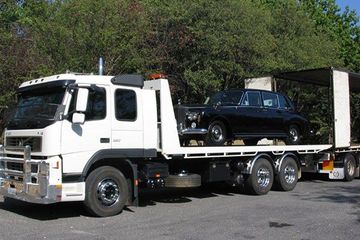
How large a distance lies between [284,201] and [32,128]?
6.14 meters

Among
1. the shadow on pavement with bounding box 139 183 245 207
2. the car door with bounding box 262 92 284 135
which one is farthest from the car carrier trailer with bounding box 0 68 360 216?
the car door with bounding box 262 92 284 135

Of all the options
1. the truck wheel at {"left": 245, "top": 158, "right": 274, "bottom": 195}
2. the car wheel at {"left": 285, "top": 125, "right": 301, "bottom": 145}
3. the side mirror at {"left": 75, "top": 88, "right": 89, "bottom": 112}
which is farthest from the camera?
the car wheel at {"left": 285, "top": 125, "right": 301, "bottom": 145}

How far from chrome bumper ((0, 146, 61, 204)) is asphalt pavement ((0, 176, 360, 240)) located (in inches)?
19.3

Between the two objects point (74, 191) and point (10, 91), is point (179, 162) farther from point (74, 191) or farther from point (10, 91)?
point (10, 91)

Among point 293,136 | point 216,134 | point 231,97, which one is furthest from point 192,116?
point 293,136

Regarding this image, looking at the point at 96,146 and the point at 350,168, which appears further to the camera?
the point at 350,168

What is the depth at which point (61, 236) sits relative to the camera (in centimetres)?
843

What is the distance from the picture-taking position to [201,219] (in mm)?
9992

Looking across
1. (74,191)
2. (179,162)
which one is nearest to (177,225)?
(74,191)

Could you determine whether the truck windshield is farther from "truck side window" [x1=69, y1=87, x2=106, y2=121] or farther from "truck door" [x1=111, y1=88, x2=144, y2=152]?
"truck door" [x1=111, y1=88, x2=144, y2=152]

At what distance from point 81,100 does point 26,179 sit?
1812 mm

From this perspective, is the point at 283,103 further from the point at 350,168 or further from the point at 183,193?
the point at 183,193

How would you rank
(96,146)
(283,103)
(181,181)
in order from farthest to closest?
(283,103) → (181,181) → (96,146)

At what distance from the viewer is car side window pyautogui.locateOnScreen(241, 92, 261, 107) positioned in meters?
14.0
